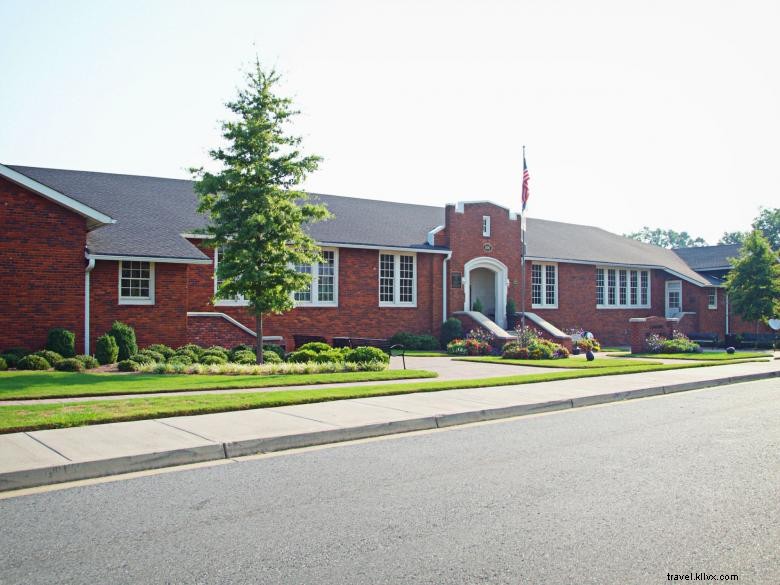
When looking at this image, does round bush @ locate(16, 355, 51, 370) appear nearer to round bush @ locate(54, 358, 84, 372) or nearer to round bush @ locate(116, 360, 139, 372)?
round bush @ locate(54, 358, 84, 372)

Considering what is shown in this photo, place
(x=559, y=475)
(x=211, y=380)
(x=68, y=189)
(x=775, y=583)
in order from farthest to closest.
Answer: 1. (x=68, y=189)
2. (x=211, y=380)
3. (x=559, y=475)
4. (x=775, y=583)

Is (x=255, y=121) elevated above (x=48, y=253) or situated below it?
above

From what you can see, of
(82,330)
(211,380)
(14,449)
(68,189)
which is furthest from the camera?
(68,189)

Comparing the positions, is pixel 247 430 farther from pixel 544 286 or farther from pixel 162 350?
pixel 544 286

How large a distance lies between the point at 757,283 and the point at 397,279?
18627 mm

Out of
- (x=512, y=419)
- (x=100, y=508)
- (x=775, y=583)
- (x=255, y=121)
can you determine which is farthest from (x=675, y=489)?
(x=255, y=121)

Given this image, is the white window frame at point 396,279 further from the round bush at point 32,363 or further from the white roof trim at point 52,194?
the round bush at point 32,363

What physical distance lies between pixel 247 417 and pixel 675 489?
5771 mm

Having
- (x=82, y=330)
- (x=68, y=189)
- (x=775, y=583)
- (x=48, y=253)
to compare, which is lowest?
(x=775, y=583)

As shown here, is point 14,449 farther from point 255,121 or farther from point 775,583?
point 255,121

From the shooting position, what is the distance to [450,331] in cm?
2856

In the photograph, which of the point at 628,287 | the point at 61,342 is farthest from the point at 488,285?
the point at 61,342

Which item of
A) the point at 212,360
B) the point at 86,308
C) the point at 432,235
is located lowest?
the point at 212,360

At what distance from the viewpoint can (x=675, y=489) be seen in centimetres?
653
